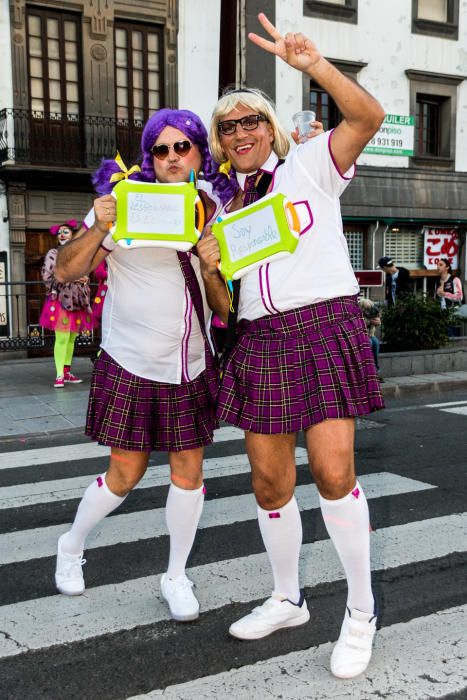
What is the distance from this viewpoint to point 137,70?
16.4 meters

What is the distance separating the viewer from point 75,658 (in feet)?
8.91

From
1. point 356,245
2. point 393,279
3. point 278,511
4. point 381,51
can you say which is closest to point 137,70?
point 381,51

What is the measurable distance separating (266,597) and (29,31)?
14.7 m

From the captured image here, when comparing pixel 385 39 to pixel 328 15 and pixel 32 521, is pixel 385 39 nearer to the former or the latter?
pixel 328 15

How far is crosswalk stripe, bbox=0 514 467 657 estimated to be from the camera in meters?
2.94

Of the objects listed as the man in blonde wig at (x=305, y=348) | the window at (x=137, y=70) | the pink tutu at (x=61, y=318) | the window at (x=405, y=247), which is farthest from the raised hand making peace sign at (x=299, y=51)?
the window at (x=405, y=247)

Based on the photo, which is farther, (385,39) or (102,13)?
(385,39)

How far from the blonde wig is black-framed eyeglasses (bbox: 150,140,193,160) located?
94 millimetres

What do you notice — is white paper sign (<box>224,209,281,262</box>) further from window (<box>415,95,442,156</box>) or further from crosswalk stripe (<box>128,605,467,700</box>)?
window (<box>415,95,442,156</box>)

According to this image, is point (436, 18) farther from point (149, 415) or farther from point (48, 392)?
point (149, 415)

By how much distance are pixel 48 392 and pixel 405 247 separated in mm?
13651

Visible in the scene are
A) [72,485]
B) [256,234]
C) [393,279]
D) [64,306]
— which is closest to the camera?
[256,234]

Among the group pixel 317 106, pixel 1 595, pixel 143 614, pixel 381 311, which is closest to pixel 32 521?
pixel 1 595

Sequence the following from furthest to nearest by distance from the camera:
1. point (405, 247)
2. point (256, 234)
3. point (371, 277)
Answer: point (405, 247) → point (371, 277) → point (256, 234)
